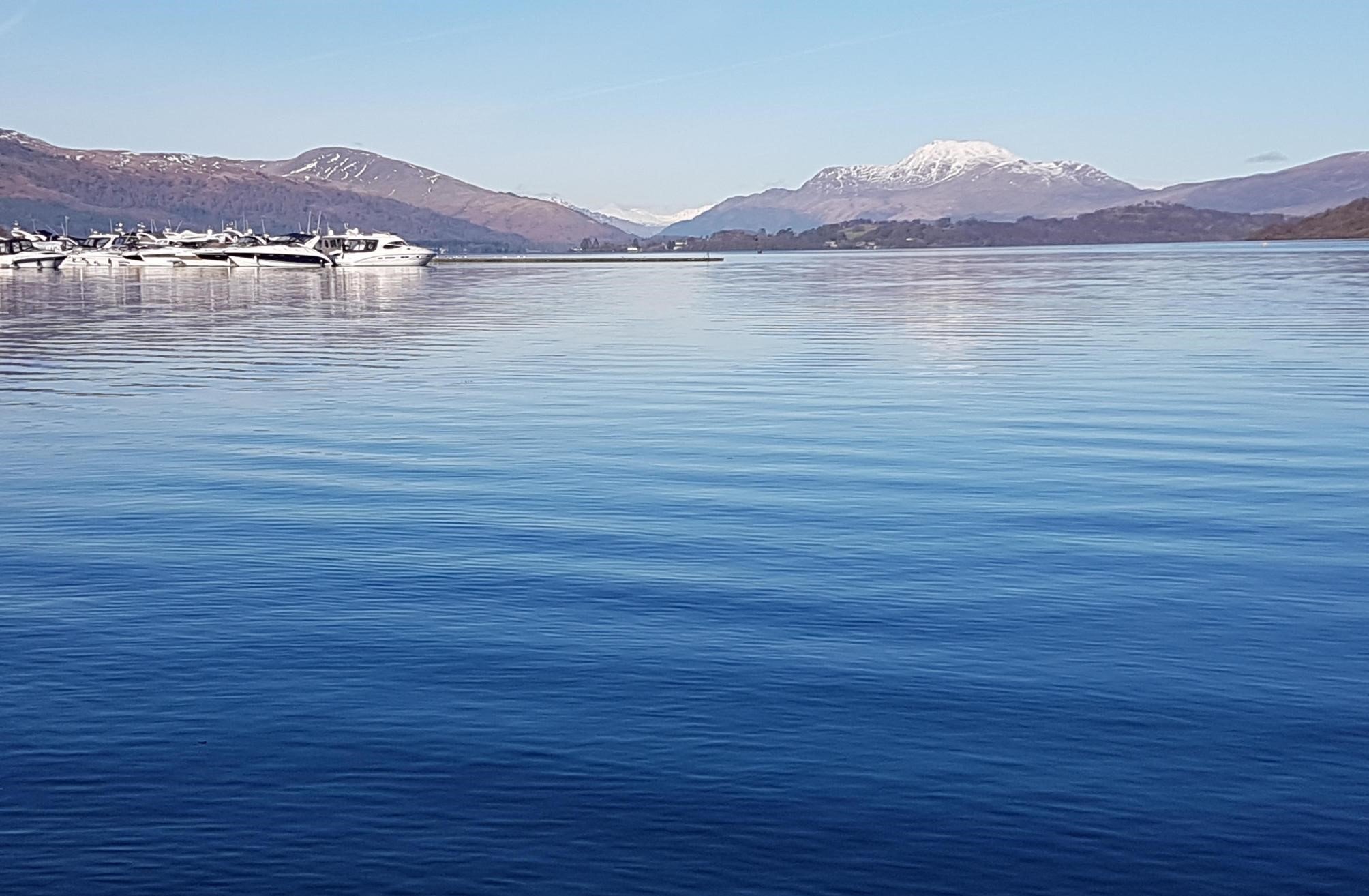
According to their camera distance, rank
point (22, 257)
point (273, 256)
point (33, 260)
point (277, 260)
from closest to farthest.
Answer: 1. point (22, 257)
2. point (33, 260)
3. point (273, 256)
4. point (277, 260)

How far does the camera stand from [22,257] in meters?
183

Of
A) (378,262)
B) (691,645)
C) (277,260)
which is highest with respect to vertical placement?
(277,260)

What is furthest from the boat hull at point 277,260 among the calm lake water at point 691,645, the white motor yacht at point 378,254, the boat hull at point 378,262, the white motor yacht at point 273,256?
the calm lake water at point 691,645

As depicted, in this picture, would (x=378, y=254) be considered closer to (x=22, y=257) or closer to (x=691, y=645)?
(x=22, y=257)

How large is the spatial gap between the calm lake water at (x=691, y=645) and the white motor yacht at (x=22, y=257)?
544ft

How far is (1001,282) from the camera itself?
383ft

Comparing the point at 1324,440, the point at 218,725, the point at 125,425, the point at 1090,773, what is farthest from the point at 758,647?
the point at 125,425

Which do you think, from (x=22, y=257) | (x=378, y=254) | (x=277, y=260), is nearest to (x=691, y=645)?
(x=378, y=254)

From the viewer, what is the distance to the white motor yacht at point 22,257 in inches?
7195

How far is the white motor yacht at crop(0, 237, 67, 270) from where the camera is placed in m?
183

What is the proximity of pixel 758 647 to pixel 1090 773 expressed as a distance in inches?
148

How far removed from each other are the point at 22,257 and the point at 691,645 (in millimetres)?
190076

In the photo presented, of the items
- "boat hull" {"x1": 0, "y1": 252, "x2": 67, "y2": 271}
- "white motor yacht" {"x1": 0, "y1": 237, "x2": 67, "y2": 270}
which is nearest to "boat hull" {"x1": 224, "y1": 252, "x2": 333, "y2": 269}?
"boat hull" {"x1": 0, "y1": 252, "x2": 67, "y2": 271}

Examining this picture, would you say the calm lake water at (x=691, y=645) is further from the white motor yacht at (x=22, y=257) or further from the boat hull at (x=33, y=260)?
the white motor yacht at (x=22, y=257)
